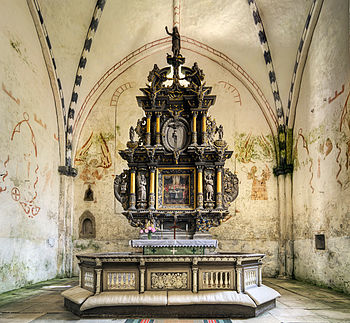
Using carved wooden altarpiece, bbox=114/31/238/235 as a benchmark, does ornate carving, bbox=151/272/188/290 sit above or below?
below

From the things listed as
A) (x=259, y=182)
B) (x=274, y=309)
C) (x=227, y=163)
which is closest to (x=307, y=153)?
(x=259, y=182)

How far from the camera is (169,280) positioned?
688 cm

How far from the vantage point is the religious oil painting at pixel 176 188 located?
9.75 meters

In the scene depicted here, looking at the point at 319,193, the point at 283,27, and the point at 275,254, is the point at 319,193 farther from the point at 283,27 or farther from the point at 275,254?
the point at 283,27

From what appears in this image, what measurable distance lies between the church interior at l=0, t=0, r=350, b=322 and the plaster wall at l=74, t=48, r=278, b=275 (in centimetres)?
4

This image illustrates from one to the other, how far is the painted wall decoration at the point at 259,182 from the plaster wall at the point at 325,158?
3.53 ft

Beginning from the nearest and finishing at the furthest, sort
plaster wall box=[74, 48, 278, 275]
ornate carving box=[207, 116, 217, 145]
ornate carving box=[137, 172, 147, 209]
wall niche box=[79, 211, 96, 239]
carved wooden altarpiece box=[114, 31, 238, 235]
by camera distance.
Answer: carved wooden altarpiece box=[114, 31, 238, 235]
ornate carving box=[137, 172, 147, 209]
ornate carving box=[207, 116, 217, 145]
plaster wall box=[74, 48, 278, 275]
wall niche box=[79, 211, 96, 239]

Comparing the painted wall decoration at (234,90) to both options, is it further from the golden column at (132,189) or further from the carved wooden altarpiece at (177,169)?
the golden column at (132,189)

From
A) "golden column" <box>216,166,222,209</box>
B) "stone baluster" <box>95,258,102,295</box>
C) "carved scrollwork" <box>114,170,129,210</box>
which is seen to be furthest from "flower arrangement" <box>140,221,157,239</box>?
"stone baluster" <box>95,258,102,295</box>

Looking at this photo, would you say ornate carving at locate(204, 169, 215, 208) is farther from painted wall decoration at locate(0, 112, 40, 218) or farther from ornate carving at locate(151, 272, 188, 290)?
painted wall decoration at locate(0, 112, 40, 218)

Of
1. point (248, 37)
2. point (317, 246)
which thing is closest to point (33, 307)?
point (317, 246)

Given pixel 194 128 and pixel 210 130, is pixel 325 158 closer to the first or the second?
pixel 210 130

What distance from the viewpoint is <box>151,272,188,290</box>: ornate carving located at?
6.86 metres

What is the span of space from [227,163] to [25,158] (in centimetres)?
653
